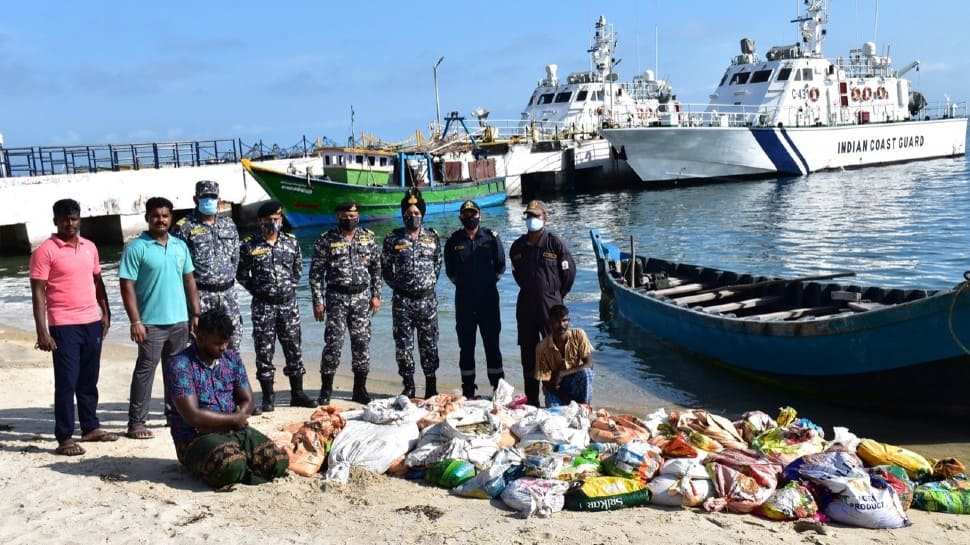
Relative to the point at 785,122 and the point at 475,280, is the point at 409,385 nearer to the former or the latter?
the point at 475,280

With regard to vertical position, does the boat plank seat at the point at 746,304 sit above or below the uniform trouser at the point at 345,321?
below

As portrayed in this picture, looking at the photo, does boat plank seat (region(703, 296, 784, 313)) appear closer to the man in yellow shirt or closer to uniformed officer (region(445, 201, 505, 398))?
uniformed officer (region(445, 201, 505, 398))

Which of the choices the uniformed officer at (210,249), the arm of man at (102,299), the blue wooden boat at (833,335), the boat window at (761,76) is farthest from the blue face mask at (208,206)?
the boat window at (761,76)

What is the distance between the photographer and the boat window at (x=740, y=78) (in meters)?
42.6

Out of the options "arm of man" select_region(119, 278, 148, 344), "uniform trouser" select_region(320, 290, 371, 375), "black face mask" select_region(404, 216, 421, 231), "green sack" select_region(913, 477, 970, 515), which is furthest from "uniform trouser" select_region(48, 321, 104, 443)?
"green sack" select_region(913, 477, 970, 515)

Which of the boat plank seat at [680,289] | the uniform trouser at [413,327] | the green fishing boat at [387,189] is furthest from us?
the green fishing boat at [387,189]

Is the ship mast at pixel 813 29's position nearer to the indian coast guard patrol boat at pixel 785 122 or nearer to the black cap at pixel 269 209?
the indian coast guard patrol boat at pixel 785 122

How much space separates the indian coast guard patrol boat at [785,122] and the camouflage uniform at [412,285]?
32529 mm

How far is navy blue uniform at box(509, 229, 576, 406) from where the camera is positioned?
7516mm

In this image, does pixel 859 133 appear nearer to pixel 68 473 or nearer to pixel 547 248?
pixel 547 248

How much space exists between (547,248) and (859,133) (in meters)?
40.8

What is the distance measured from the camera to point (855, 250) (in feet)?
72.5

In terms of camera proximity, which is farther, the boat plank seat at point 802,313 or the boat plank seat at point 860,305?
the boat plank seat at point 802,313

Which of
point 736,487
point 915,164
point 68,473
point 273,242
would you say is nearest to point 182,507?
point 68,473
